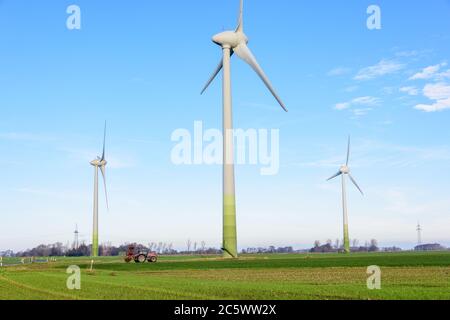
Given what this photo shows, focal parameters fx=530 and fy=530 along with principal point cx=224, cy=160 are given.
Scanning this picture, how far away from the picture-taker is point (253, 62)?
76.9 m

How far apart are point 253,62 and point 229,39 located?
764 centimetres

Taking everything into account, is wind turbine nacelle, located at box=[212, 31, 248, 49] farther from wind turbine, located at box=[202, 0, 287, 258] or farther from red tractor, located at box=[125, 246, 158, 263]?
red tractor, located at box=[125, 246, 158, 263]

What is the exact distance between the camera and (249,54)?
260 ft

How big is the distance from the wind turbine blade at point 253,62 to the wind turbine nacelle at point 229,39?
2.66ft

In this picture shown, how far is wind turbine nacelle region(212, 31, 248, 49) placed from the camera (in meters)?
82.1

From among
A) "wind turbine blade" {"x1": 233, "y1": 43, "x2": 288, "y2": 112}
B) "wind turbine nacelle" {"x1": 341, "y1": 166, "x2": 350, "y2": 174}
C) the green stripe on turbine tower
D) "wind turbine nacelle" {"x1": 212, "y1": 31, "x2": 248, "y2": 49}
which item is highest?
"wind turbine nacelle" {"x1": 212, "y1": 31, "x2": 248, "y2": 49}

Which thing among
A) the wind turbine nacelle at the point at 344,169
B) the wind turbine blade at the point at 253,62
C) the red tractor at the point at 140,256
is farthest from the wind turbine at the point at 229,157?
the wind turbine nacelle at the point at 344,169

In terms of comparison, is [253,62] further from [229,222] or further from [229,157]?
[229,222]

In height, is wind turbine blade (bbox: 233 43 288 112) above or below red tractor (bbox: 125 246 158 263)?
above

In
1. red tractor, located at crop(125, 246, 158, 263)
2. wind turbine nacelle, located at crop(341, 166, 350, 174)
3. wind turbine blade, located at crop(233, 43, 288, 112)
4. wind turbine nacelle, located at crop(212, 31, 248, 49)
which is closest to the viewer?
wind turbine blade, located at crop(233, 43, 288, 112)

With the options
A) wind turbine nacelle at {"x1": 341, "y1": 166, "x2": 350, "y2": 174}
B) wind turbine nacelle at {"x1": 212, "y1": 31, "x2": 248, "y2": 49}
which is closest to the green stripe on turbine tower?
wind turbine nacelle at {"x1": 212, "y1": 31, "x2": 248, "y2": 49}

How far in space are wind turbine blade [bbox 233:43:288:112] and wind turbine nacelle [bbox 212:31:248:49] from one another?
2.66ft
